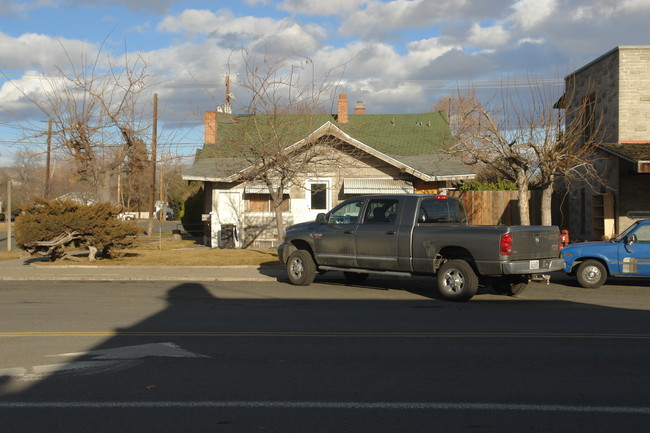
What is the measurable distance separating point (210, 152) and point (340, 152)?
6177mm

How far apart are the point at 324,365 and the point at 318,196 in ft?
62.8

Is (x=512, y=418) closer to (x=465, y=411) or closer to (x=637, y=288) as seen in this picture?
(x=465, y=411)

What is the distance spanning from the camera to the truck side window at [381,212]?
1359cm

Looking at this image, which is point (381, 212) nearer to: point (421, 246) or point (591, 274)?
point (421, 246)

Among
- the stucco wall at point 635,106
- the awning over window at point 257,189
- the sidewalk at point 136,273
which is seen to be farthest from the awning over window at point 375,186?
the stucco wall at point 635,106

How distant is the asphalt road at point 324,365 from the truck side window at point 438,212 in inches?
72.1

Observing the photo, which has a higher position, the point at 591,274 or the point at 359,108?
the point at 359,108

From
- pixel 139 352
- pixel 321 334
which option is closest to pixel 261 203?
pixel 321 334

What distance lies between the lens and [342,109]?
30.2 m

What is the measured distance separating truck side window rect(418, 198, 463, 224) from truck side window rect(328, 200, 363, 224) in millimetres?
1523

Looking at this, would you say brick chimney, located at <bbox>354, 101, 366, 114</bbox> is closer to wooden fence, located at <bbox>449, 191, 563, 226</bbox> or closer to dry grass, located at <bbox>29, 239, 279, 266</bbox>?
wooden fence, located at <bbox>449, 191, 563, 226</bbox>

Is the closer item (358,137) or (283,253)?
(283,253)

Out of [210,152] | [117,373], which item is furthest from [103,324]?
[210,152]

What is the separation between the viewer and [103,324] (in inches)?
394
